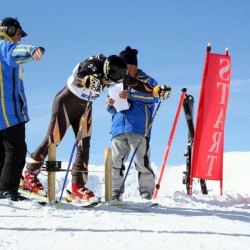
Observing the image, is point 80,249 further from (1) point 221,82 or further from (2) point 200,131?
(1) point 221,82

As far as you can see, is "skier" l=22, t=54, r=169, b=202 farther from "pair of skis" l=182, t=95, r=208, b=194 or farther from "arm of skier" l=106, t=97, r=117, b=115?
"pair of skis" l=182, t=95, r=208, b=194

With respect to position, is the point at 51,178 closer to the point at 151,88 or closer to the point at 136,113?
the point at 151,88

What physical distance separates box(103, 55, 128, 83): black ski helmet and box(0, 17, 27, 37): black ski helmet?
1068mm

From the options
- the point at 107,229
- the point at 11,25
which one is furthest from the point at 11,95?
the point at 107,229

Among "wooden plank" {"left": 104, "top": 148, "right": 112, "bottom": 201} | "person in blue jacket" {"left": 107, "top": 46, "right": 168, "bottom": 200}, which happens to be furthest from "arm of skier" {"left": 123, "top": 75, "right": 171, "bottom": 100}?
"person in blue jacket" {"left": 107, "top": 46, "right": 168, "bottom": 200}

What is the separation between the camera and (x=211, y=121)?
7641 millimetres

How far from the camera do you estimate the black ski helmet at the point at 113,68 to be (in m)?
4.84

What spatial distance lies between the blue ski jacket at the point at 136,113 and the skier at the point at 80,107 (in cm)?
131

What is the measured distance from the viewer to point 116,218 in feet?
12.5

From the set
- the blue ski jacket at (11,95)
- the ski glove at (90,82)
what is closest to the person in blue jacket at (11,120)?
the blue ski jacket at (11,95)

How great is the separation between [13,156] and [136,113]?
8.32ft

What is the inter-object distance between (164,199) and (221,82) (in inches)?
103

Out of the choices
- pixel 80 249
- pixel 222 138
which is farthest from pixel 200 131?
pixel 80 249

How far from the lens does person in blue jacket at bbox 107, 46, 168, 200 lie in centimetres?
659
